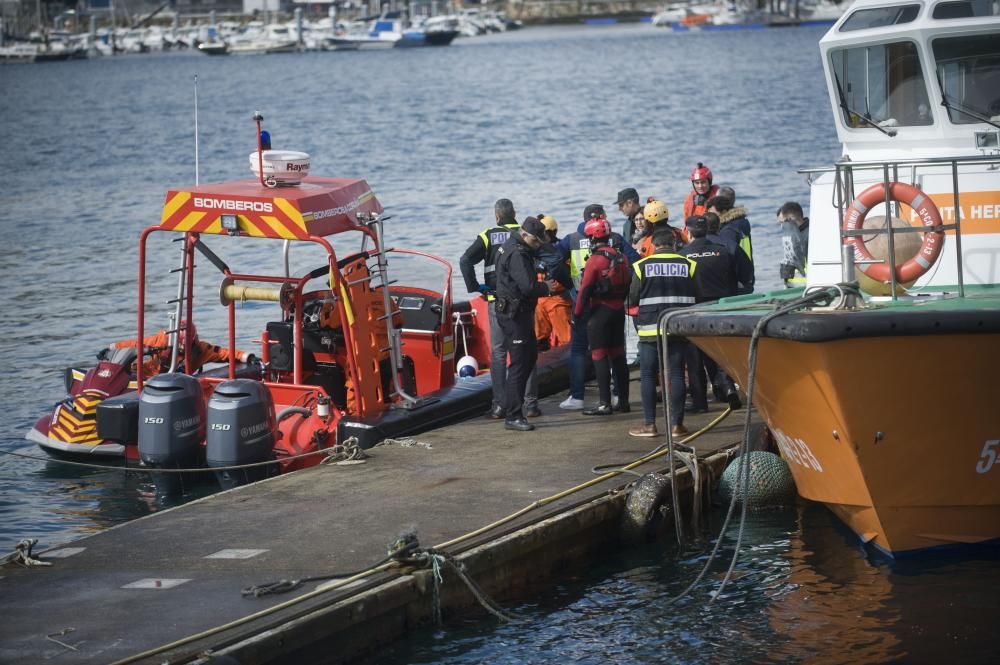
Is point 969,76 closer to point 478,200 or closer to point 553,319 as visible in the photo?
point 553,319

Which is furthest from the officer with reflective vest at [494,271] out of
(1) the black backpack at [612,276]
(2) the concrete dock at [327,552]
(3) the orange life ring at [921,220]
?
(3) the orange life ring at [921,220]

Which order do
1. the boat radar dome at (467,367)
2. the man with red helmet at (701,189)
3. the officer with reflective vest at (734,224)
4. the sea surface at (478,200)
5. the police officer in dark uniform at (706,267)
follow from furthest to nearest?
1. the boat radar dome at (467,367)
2. the man with red helmet at (701,189)
3. the officer with reflective vest at (734,224)
4. the police officer in dark uniform at (706,267)
5. the sea surface at (478,200)

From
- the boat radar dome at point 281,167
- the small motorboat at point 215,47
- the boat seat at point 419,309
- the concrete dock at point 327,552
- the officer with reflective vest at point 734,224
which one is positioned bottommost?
the concrete dock at point 327,552

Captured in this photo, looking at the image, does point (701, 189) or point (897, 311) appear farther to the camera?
point (701, 189)

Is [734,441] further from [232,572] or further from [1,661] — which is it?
[1,661]

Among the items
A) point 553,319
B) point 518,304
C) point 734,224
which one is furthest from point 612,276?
point 553,319

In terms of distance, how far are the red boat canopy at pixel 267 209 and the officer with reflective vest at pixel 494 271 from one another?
3.45ft

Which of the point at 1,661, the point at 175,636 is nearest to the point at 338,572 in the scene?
the point at 175,636

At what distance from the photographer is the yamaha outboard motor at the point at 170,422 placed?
1131 centimetres

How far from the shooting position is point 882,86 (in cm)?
1071

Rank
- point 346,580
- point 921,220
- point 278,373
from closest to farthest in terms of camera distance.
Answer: point 346,580 < point 921,220 < point 278,373

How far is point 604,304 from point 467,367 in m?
2.61

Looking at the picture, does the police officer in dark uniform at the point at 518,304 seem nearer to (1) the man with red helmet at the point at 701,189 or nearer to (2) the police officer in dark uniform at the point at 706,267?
(2) the police officer in dark uniform at the point at 706,267

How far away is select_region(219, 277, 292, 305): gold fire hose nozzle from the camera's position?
38.8 ft
